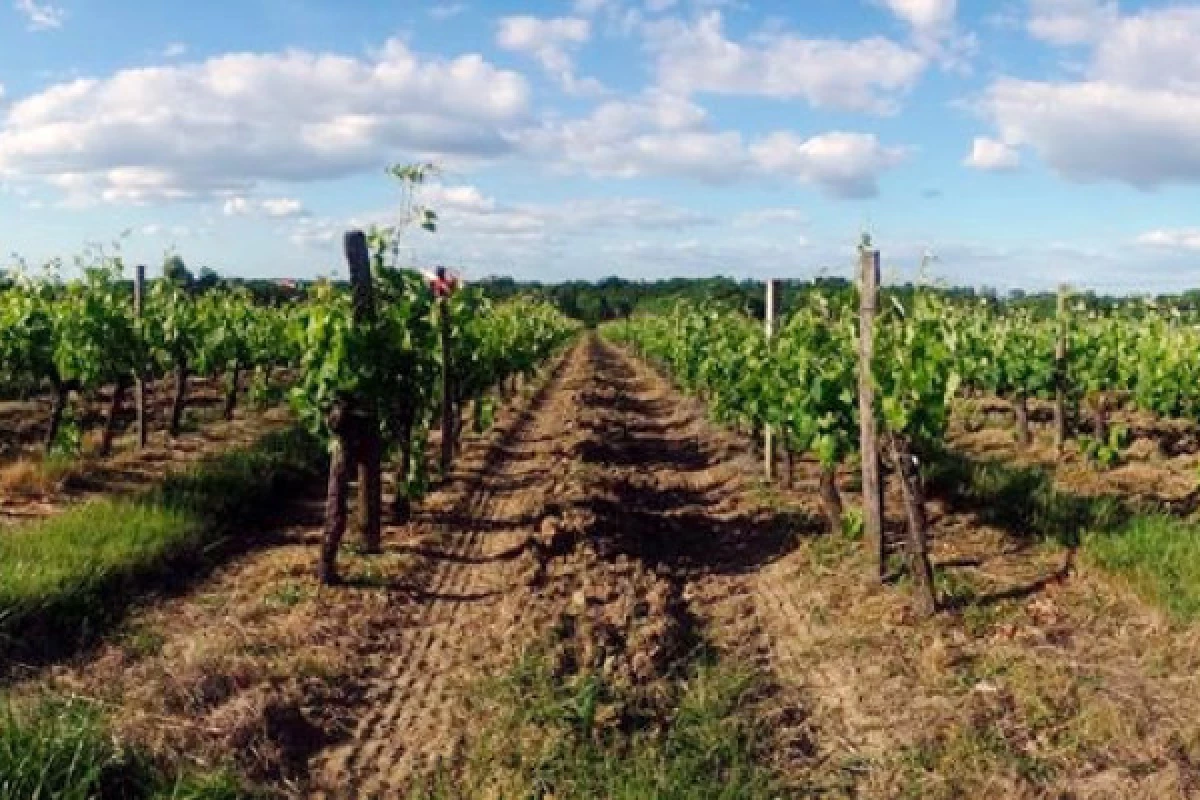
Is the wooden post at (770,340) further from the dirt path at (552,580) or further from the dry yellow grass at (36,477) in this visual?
the dry yellow grass at (36,477)

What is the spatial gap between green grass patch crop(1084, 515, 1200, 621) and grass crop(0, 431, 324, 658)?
7.07 m

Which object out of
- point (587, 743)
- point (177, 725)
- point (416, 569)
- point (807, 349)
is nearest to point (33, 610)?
point (177, 725)

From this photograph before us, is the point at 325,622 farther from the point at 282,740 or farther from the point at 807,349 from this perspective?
the point at 807,349

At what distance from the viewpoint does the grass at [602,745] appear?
5.71m

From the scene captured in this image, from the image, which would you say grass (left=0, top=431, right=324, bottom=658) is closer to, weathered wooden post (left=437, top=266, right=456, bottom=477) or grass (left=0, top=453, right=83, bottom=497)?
grass (left=0, top=453, right=83, bottom=497)

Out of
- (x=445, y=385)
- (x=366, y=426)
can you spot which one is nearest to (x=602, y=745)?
(x=366, y=426)

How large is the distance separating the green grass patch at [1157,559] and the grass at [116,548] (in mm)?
7071

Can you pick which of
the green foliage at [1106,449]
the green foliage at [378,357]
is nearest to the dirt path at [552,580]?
the green foliage at [378,357]

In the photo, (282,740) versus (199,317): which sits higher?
(199,317)

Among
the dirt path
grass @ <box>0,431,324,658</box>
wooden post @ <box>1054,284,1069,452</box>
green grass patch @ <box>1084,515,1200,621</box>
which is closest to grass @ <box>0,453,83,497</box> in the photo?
grass @ <box>0,431,324,658</box>

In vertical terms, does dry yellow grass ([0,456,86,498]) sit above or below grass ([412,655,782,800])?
above

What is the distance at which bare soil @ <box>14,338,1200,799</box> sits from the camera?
20.1 feet

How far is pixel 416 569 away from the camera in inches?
396

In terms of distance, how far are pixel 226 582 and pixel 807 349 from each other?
5.54 meters
